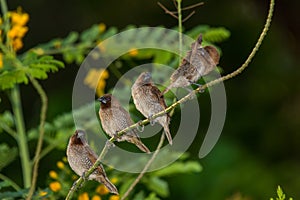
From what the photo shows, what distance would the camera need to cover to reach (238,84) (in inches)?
247

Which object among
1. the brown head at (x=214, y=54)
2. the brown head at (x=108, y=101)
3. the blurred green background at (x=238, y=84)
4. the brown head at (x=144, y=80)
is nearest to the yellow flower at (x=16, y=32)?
the brown head at (x=108, y=101)

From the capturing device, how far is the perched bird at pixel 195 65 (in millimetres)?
1588

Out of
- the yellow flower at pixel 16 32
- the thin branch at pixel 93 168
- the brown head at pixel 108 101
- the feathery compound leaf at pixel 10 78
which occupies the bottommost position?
the thin branch at pixel 93 168

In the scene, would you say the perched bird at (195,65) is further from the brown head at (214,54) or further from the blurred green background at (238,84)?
the blurred green background at (238,84)

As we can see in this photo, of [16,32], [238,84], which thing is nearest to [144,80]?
[16,32]

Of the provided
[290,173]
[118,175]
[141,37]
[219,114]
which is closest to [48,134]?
[118,175]

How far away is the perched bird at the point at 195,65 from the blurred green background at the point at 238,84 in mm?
3351

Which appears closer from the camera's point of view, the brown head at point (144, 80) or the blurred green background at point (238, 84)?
the brown head at point (144, 80)

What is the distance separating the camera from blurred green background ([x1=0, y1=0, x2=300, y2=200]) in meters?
5.15

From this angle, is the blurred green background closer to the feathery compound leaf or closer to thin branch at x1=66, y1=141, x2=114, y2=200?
the feathery compound leaf

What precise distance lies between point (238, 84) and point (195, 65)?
4718 mm

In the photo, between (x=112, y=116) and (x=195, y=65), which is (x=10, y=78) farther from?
(x=195, y=65)

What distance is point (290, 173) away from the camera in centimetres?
520

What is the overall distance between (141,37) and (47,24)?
12.7 feet
